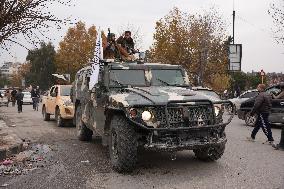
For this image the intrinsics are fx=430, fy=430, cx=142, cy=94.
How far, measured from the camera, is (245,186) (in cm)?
666

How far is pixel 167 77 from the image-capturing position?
9.47 m

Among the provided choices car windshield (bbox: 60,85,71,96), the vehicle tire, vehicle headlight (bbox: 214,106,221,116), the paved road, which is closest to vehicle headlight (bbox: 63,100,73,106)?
car windshield (bbox: 60,85,71,96)

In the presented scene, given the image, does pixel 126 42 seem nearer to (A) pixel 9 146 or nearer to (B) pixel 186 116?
(A) pixel 9 146

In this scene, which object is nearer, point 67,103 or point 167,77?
point 167,77

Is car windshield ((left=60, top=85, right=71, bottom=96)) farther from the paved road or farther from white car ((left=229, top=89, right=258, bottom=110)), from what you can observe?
white car ((left=229, top=89, right=258, bottom=110))

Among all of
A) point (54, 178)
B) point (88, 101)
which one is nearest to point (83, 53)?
point (88, 101)

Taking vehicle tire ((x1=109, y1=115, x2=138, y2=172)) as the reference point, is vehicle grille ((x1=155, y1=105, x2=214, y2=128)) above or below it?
above

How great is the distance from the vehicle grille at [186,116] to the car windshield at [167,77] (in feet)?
5.58

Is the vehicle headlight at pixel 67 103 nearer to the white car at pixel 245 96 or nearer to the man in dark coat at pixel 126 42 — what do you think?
the man in dark coat at pixel 126 42

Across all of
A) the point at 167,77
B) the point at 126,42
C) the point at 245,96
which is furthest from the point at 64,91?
the point at 245,96

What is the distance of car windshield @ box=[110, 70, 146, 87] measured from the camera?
9.08 metres

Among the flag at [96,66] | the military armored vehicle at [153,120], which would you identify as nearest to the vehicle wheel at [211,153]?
the military armored vehicle at [153,120]

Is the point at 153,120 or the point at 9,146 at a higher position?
the point at 153,120

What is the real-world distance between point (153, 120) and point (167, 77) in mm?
2267
